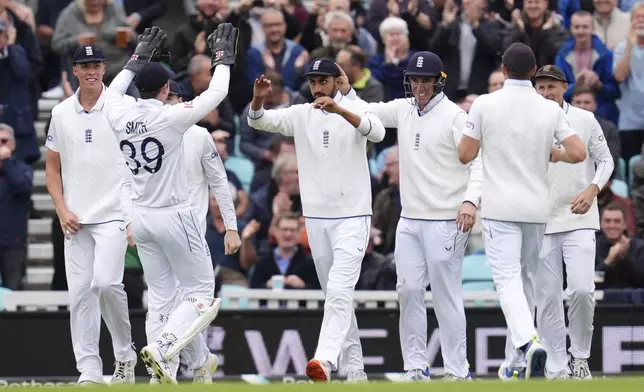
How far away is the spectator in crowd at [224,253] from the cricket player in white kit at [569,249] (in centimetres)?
387

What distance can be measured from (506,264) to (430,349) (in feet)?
9.86

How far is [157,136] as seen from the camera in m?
13.2

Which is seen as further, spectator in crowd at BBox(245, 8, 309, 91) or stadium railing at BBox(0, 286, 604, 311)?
spectator in crowd at BBox(245, 8, 309, 91)

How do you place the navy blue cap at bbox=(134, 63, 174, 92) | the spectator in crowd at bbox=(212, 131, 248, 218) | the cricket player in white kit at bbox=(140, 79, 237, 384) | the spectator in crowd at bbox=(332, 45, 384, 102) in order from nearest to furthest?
the navy blue cap at bbox=(134, 63, 174, 92) < the cricket player in white kit at bbox=(140, 79, 237, 384) < the spectator in crowd at bbox=(212, 131, 248, 218) < the spectator in crowd at bbox=(332, 45, 384, 102)

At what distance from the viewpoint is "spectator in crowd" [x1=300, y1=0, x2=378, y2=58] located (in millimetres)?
19312

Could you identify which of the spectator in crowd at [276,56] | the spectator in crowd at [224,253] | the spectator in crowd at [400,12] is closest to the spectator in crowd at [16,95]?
the spectator in crowd at [276,56]

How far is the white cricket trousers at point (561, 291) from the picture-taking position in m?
14.2

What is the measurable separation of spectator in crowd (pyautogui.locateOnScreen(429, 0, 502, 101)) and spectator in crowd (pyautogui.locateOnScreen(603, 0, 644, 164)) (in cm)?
137

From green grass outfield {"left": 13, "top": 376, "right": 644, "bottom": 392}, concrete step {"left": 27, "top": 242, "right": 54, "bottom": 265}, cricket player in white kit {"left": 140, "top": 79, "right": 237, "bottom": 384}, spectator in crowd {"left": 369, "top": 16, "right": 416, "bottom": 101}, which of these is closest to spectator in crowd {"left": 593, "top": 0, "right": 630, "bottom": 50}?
spectator in crowd {"left": 369, "top": 16, "right": 416, "bottom": 101}

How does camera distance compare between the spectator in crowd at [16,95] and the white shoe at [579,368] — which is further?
the spectator in crowd at [16,95]

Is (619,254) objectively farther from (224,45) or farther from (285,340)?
(224,45)

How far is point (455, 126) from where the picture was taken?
1390 centimetres

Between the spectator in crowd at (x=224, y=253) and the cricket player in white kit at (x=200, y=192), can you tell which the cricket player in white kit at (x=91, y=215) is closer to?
the cricket player in white kit at (x=200, y=192)

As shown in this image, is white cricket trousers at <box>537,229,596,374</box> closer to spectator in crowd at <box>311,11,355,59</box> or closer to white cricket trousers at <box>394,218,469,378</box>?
white cricket trousers at <box>394,218,469,378</box>
